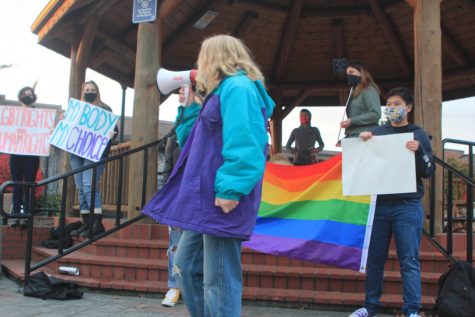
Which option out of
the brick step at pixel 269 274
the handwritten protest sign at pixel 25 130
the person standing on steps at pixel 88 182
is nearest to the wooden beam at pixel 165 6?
the person standing on steps at pixel 88 182

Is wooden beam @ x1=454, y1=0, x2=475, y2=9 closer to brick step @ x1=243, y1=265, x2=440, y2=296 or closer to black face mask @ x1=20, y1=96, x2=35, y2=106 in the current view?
brick step @ x1=243, y1=265, x2=440, y2=296

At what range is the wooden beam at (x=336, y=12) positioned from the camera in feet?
30.9

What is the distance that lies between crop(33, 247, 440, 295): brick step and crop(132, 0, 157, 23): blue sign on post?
292 cm

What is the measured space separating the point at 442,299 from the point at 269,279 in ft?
5.35

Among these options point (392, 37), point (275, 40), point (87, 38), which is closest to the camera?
point (87, 38)

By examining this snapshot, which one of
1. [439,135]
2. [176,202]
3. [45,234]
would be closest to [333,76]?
[439,135]

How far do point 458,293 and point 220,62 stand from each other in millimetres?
2472

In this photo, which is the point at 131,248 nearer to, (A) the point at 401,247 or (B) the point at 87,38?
(A) the point at 401,247

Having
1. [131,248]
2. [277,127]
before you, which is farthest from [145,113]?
[277,127]

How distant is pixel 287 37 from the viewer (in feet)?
33.3

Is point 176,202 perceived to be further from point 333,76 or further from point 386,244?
point 333,76

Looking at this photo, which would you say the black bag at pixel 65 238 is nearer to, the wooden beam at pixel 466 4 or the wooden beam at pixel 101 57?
the wooden beam at pixel 101 57

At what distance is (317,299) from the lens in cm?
445

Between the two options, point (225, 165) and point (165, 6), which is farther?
point (165, 6)
